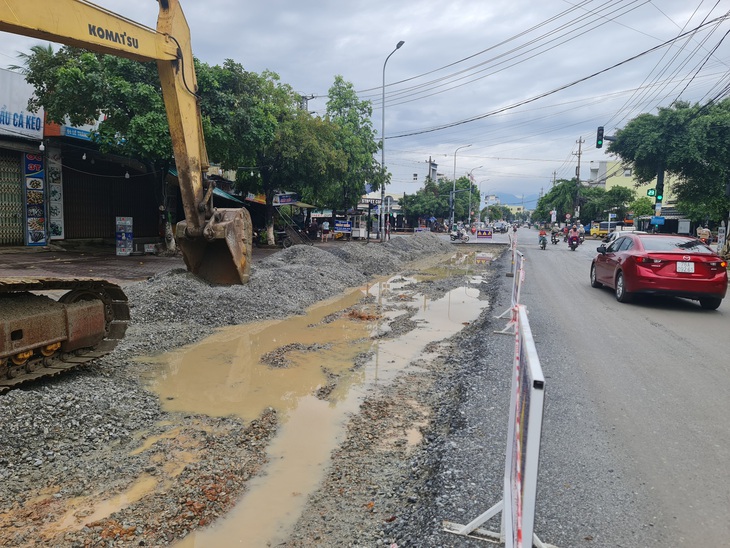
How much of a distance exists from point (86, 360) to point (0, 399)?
1.22 meters

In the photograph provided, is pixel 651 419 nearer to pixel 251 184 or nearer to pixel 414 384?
pixel 414 384

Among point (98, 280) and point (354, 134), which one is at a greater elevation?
point (354, 134)

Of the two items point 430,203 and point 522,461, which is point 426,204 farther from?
point 522,461

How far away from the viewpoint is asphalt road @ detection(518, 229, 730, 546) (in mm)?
3271

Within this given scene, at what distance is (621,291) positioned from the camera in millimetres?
10812

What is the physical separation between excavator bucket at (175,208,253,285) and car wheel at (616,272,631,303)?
7.83m

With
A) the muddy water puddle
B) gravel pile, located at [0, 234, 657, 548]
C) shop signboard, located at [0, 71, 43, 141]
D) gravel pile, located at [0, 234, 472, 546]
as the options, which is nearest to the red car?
the muddy water puddle

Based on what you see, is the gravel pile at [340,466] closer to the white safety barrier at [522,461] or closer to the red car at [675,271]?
the white safety barrier at [522,461]

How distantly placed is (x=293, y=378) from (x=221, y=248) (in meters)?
5.24

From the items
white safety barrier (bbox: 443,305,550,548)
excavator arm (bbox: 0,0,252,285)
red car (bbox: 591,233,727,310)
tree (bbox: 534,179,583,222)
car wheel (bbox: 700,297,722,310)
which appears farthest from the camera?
tree (bbox: 534,179,583,222)

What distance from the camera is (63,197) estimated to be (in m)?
19.8

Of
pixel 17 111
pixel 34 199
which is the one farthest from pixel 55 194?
pixel 17 111

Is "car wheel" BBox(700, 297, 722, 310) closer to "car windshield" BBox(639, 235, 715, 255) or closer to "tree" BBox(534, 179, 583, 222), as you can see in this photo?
"car windshield" BBox(639, 235, 715, 255)

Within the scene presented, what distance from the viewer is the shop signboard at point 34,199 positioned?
1833 centimetres
